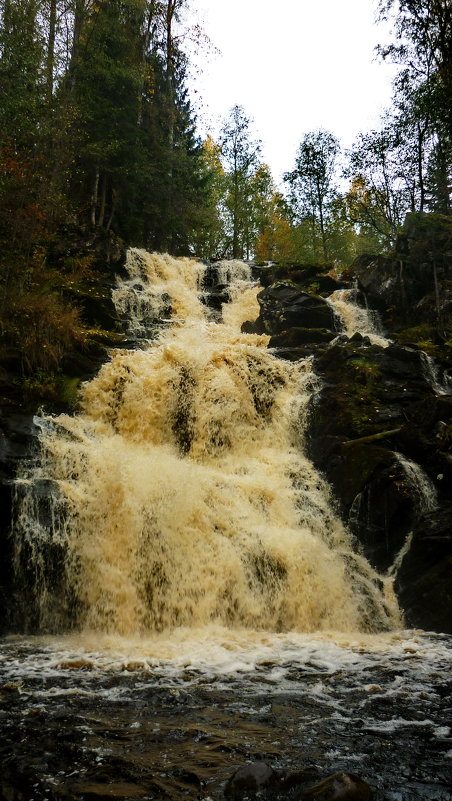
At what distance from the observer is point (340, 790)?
346 centimetres

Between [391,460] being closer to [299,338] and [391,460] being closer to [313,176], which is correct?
[299,338]

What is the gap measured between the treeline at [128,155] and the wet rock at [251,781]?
9444mm

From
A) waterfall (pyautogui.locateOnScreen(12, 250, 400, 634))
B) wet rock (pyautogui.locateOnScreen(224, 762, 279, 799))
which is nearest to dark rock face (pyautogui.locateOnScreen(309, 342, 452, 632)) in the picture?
waterfall (pyautogui.locateOnScreen(12, 250, 400, 634))

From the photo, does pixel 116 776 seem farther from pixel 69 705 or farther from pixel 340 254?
pixel 340 254

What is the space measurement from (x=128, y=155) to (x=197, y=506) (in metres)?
20.5

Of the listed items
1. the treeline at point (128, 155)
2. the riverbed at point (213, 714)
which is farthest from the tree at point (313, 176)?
the riverbed at point (213, 714)

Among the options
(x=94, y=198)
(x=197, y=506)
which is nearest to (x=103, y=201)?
(x=94, y=198)

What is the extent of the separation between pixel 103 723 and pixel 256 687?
5.80 ft

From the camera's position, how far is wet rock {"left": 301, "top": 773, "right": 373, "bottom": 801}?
135 inches

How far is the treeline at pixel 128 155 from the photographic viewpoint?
1303 centimetres

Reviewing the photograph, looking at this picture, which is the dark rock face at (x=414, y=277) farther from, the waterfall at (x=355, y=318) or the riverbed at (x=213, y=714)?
the riverbed at (x=213, y=714)

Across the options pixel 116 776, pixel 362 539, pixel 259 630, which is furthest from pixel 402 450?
pixel 116 776

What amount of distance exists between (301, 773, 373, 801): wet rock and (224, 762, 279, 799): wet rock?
0.34 m

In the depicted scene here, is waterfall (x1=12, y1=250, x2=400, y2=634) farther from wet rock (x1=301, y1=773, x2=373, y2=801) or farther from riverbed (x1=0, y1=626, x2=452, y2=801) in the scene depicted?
wet rock (x1=301, y1=773, x2=373, y2=801)
